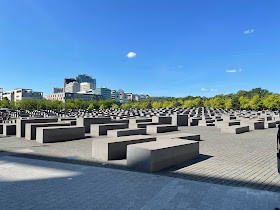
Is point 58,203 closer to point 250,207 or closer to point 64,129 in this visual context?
A: point 250,207

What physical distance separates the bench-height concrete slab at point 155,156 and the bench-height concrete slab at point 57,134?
23.0ft

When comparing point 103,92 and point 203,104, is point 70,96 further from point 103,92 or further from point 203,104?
point 203,104

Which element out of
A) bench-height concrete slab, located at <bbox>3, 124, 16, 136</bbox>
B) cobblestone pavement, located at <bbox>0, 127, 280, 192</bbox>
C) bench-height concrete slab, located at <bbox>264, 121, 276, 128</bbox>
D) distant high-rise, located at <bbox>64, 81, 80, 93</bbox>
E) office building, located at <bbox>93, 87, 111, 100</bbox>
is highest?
distant high-rise, located at <bbox>64, 81, 80, 93</bbox>

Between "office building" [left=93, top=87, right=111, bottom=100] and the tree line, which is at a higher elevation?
"office building" [left=93, top=87, right=111, bottom=100]

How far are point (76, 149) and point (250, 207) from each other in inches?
322

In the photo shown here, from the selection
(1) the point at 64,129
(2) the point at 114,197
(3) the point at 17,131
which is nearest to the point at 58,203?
(2) the point at 114,197

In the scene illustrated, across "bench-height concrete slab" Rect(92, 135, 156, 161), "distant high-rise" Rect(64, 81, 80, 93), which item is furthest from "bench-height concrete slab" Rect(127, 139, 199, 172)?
"distant high-rise" Rect(64, 81, 80, 93)

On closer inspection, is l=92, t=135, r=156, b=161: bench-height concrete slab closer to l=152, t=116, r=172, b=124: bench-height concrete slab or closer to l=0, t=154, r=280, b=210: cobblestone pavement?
l=0, t=154, r=280, b=210: cobblestone pavement

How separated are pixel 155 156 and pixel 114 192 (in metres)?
2.11

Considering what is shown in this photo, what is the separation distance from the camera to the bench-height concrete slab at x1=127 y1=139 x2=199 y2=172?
24.7 ft

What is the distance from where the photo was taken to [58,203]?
511 cm

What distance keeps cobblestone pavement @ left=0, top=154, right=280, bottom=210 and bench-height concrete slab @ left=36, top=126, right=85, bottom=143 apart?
20.0ft

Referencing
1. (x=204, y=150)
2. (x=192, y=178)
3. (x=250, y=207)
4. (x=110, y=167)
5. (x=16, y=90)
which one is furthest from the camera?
(x=16, y=90)

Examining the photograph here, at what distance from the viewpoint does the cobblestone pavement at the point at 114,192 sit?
16.4ft
